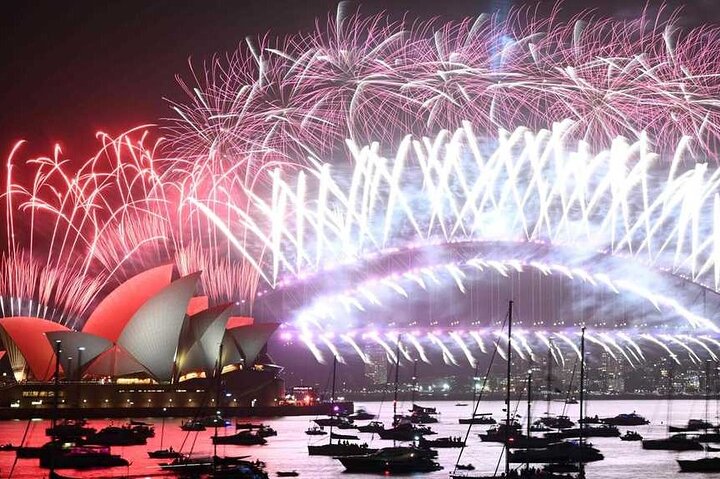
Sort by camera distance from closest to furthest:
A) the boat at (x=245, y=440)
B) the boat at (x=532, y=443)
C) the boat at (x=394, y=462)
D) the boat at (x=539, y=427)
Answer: the boat at (x=394, y=462), the boat at (x=532, y=443), the boat at (x=245, y=440), the boat at (x=539, y=427)

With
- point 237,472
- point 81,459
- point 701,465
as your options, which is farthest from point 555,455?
point 81,459

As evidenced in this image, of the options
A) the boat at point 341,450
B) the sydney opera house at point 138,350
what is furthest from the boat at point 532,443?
the sydney opera house at point 138,350

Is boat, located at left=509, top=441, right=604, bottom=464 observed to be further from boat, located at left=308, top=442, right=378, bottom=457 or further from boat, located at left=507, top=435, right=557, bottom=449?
boat, located at left=308, top=442, right=378, bottom=457

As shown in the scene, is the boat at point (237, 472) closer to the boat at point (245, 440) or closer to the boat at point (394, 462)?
the boat at point (394, 462)

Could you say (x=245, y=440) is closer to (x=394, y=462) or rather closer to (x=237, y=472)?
(x=394, y=462)

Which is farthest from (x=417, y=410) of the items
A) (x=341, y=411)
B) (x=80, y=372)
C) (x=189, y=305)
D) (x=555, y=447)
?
(x=555, y=447)

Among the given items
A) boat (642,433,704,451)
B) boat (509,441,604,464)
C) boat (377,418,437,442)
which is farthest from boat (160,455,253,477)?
boat (642,433,704,451)
